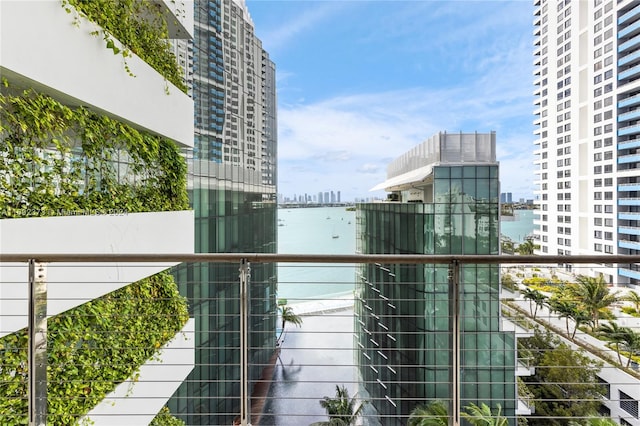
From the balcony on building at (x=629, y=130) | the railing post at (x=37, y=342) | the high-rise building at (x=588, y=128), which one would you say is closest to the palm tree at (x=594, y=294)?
the railing post at (x=37, y=342)

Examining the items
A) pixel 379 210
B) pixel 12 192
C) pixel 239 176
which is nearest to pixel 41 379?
pixel 12 192

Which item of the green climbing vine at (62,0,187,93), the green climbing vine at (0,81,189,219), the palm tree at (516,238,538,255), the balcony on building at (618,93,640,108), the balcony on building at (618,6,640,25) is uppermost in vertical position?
Answer: the balcony on building at (618,6,640,25)

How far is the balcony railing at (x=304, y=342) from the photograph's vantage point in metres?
1.59

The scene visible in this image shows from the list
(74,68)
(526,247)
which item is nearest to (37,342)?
(74,68)

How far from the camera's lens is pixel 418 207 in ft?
28.0

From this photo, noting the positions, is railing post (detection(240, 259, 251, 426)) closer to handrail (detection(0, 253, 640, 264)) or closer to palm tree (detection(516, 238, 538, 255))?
handrail (detection(0, 253, 640, 264))

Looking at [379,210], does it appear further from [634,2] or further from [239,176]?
[634,2]

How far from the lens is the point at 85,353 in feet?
8.71

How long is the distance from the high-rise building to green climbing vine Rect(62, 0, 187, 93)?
55.0ft

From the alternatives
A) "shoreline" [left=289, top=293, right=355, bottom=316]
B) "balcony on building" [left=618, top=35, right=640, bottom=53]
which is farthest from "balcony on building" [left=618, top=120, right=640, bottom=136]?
"shoreline" [left=289, top=293, right=355, bottom=316]

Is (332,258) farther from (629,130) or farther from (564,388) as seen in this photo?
(629,130)

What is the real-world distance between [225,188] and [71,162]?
6.16 metres

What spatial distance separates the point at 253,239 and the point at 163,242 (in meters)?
6.88

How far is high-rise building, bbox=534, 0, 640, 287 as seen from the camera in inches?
587
